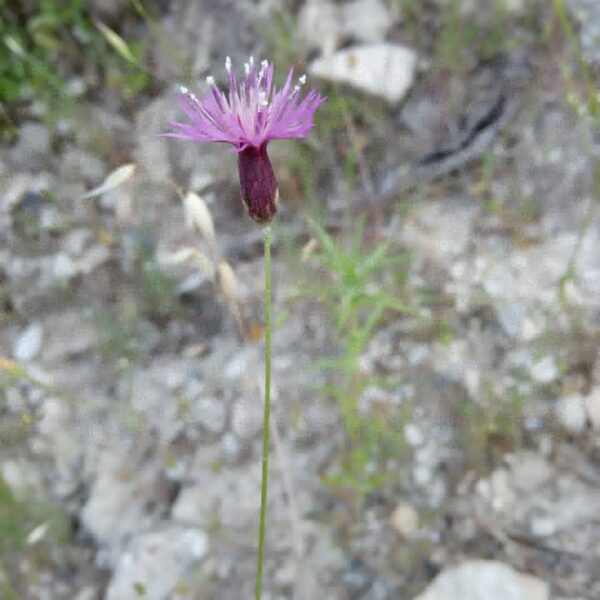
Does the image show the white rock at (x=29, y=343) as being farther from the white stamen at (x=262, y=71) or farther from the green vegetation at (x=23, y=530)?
the white stamen at (x=262, y=71)

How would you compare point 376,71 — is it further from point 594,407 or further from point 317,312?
point 594,407

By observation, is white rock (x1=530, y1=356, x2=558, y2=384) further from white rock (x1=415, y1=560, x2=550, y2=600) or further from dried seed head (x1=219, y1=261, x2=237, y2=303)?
dried seed head (x1=219, y1=261, x2=237, y2=303)

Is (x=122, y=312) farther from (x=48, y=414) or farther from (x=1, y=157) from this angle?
(x=1, y=157)

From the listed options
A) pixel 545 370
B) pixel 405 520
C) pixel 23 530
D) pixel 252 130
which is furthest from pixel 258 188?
pixel 23 530

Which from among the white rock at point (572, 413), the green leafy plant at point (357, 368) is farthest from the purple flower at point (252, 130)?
the white rock at point (572, 413)

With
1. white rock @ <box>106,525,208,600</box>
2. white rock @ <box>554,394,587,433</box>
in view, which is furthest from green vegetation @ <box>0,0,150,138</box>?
white rock @ <box>554,394,587,433</box>
